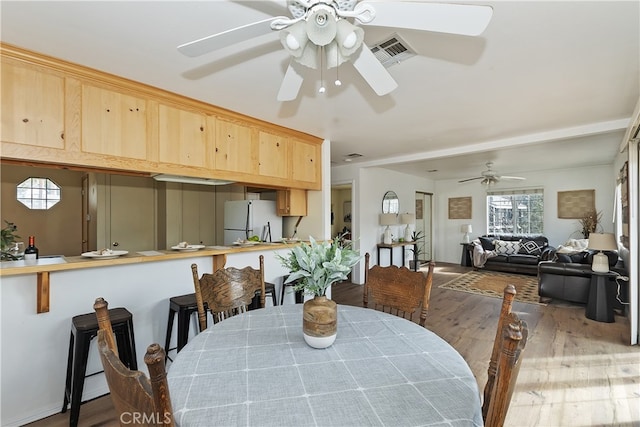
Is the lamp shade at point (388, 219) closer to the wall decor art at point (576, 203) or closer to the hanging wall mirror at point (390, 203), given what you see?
the hanging wall mirror at point (390, 203)

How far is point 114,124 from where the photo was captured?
2334 mm

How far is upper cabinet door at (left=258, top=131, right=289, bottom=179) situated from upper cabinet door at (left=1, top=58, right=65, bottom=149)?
1704 millimetres

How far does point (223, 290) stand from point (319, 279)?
842mm

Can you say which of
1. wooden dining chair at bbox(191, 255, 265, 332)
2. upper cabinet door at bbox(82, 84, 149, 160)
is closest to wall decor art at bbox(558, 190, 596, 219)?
wooden dining chair at bbox(191, 255, 265, 332)

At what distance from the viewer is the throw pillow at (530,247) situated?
6.54m

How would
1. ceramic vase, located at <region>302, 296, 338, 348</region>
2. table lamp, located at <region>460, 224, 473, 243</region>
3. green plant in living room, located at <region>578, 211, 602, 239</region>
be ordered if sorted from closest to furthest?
ceramic vase, located at <region>302, 296, 338, 348</region> < green plant in living room, located at <region>578, 211, 602, 239</region> < table lamp, located at <region>460, 224, 473, 243</region>

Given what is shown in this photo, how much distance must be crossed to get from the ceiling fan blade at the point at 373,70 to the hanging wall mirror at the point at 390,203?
4772mm

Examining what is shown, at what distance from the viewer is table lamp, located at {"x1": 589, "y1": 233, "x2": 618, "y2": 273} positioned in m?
3.60

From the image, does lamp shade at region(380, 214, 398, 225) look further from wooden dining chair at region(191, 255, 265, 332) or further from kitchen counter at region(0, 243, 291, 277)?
wooden dining chair at region(191, 255, 265, 332)

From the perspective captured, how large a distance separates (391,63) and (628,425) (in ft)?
9.03

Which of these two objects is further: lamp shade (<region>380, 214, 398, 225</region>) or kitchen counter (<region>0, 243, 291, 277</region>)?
lamp shade (<region>380, 214, 398, 225</region>)

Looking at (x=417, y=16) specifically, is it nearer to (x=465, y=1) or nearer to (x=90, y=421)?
(x=465, y=1)

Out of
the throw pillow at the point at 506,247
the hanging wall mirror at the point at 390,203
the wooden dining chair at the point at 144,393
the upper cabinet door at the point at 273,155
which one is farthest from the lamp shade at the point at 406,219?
the wooden dining chair at the point at 144,393

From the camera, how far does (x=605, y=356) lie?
2.80 m
